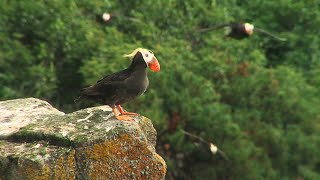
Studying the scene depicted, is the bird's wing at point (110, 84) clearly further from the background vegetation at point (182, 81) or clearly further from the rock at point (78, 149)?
the background vegetation at point (182, 81)

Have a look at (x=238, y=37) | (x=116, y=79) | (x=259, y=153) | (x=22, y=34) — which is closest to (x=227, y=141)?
(x=259, y=153)

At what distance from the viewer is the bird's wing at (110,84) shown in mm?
4555

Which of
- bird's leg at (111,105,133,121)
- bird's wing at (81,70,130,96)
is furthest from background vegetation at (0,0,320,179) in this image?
bird's leg at (111,105,133,121)

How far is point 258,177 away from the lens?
9.17 metres

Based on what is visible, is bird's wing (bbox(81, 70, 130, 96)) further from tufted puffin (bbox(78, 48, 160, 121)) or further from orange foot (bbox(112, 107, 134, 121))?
orange foot (bbox(112, 107, 134, 121))


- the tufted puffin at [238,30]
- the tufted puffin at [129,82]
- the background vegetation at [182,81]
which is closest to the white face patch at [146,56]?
the tufted puffin at [129,82]

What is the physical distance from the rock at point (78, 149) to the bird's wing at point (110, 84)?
0.15 meters

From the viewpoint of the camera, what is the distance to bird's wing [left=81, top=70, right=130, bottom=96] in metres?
4.55

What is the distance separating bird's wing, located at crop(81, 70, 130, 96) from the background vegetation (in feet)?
13.2

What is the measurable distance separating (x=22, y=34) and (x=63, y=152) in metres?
5.98

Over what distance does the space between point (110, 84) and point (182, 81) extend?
16.3 ft

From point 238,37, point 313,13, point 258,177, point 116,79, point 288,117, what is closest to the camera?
point 116,79

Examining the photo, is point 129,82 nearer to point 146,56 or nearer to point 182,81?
point 146,56

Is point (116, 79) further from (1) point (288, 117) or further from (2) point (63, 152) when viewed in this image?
(1) point (288, 117)
